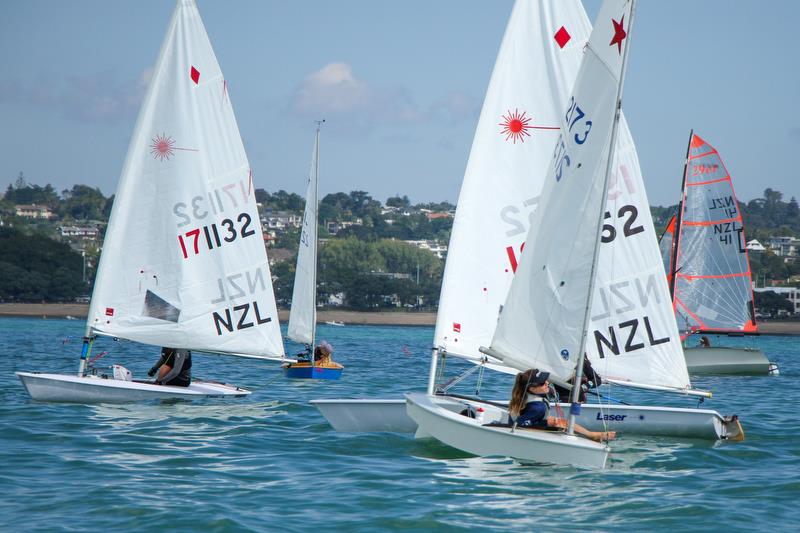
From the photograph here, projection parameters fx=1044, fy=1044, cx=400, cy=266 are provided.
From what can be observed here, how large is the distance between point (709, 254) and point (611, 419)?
18.4 meters

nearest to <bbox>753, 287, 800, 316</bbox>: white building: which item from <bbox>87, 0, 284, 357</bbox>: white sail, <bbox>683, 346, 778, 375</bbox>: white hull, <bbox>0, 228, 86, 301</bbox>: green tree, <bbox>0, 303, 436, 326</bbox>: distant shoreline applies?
<bbox>0, 303, 436, 326</bbox>: distant shoreline

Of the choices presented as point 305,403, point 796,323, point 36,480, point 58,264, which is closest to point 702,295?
point 305,403

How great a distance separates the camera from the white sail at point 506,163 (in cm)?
1418

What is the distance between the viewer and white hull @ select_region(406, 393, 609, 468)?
11.5 metres

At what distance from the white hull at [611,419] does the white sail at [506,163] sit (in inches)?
50.4

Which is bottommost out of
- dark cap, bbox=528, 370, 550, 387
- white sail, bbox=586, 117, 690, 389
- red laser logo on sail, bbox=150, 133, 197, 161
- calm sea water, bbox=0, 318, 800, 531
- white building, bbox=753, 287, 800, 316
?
calm sea water, bbox=0, 318, 800, 531

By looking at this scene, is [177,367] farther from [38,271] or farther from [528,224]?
[38,271]

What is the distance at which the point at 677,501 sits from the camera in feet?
36.2

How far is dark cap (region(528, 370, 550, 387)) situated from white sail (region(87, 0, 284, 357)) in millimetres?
6886

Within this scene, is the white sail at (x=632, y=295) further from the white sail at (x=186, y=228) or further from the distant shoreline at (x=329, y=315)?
the distant shoreline at (x=329, y=315)

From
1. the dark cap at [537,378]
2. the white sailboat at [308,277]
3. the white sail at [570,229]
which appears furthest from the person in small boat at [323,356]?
the dark cap at [537,378]

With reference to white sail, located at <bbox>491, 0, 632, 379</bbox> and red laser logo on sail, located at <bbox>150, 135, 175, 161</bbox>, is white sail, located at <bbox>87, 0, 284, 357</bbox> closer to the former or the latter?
red laser logo on sail, located at <bbox>150, 135, 175, 161</bbox>

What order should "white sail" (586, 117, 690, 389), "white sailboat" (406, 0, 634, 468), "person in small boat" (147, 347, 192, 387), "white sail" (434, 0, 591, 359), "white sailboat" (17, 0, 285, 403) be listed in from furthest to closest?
"white sailboat" (17, 0, 285, 403) → "person in small boat" (147, 347, 192, 387) → "white sail" (434, 0, 591, 359) → "white sail" (586, 117, 690, 389) → "white sailboat" (406, 0, 634, 468)

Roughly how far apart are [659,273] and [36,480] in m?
8.03
